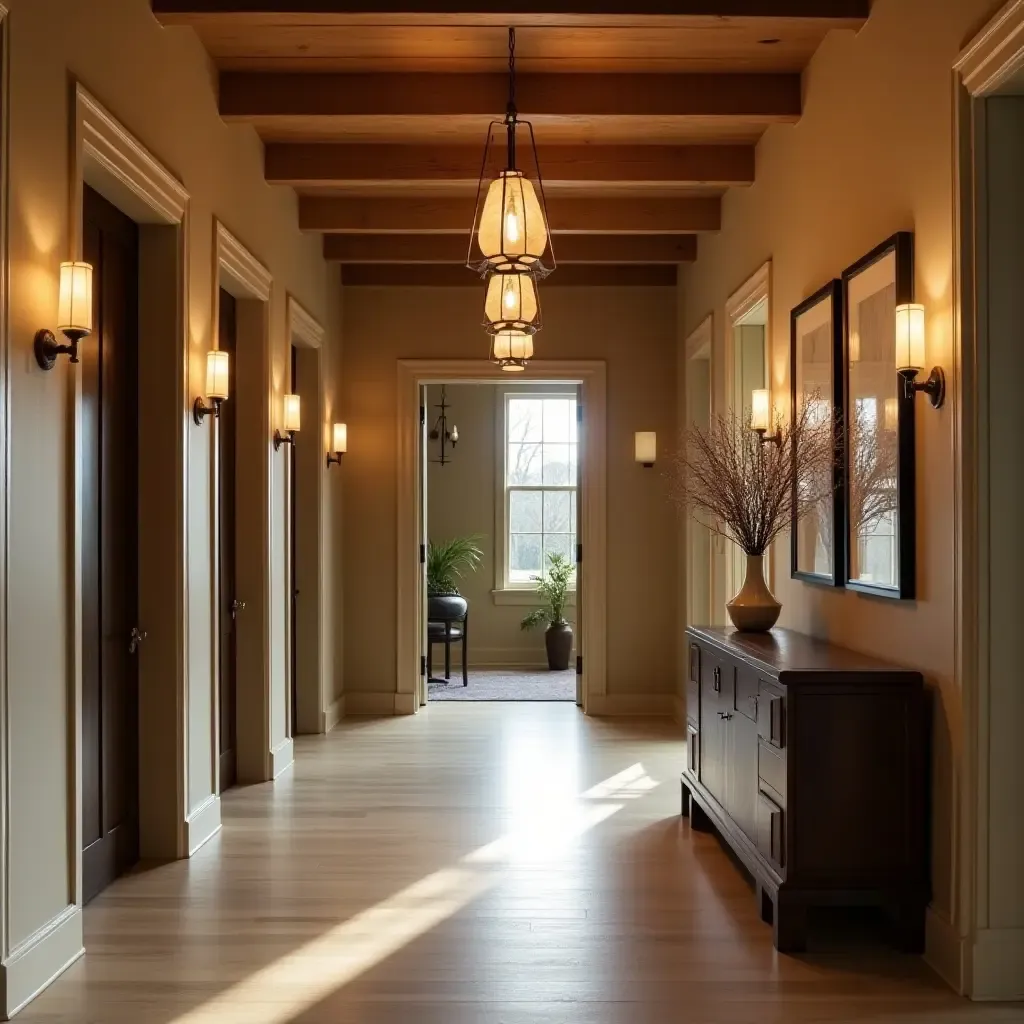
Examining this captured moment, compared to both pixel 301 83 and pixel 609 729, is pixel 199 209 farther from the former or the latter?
pixel 609 729

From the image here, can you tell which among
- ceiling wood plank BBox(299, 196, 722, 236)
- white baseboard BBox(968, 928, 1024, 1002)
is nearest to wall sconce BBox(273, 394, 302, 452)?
ceiling wood plank BBox(299, 196, 722, 236)

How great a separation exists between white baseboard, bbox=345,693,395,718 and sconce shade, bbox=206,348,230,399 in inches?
158

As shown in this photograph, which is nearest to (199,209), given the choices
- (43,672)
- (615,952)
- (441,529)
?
(43,672)

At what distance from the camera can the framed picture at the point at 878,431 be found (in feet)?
11.8

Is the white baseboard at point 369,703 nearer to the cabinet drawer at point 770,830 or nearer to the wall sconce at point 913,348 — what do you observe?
the cabinet drawer at point 770,830

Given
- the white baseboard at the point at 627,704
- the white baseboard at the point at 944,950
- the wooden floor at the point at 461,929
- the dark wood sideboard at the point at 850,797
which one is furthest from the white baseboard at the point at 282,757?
the white baseboard at the point at 944,950

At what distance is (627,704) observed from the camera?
27.1ft

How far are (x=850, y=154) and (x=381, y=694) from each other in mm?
5445

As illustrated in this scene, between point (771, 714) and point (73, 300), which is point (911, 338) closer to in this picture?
point (771, 714)

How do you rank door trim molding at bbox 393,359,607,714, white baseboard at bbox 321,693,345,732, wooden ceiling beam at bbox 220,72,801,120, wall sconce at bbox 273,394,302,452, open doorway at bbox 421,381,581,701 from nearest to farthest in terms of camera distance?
wooden ceiling beam at bbox 220,72,801,120, wall sconce at bbox 273,394,302,452, white baseboard at bbox 321,693,345,732, door trim molding at bbox 393,359,607,714, open doorway at bbox 421,381,581,701

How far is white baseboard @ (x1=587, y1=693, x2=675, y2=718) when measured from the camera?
823 centimetres

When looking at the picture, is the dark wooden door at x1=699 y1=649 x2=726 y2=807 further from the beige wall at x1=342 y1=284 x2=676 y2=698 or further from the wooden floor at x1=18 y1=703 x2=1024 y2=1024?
the beige wall at x1=342 y1=284 x2=676 y2=698

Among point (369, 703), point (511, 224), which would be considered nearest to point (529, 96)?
point (511, 224)

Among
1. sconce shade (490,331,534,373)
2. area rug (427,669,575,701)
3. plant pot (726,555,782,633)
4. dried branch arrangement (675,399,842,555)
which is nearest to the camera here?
dried branch arrangement (675,399,842,555)
